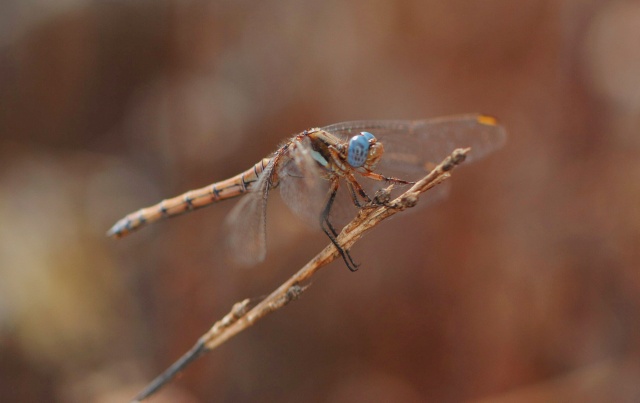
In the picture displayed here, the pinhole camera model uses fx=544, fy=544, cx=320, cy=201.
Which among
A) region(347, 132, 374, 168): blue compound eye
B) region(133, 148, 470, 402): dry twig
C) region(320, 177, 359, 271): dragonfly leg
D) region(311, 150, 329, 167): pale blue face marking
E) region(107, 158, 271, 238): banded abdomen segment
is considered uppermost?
region(107, 158, 271, 238): banded abdomen segment

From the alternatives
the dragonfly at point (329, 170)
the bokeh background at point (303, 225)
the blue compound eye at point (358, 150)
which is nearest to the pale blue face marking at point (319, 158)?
the dragonfly at point (329, 170)

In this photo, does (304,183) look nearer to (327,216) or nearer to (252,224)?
(327,216)

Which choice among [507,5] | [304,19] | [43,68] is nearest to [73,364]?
[43,68]

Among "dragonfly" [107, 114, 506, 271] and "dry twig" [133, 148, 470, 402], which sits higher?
"dragonfly" [107, 114, 506, 271]

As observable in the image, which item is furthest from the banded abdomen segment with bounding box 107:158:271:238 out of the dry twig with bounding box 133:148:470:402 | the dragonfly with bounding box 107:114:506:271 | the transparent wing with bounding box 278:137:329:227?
the dry twig with bounding box 133:148:470:402

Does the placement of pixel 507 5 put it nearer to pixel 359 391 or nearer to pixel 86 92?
pixel 359 391

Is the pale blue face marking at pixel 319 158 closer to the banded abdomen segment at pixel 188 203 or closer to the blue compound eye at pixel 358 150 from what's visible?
the blue compound eye at pixel 358 150

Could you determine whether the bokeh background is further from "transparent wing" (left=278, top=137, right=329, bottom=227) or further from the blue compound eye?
the blue compound eye

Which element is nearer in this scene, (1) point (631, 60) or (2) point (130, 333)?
(1) point (631, 60)
